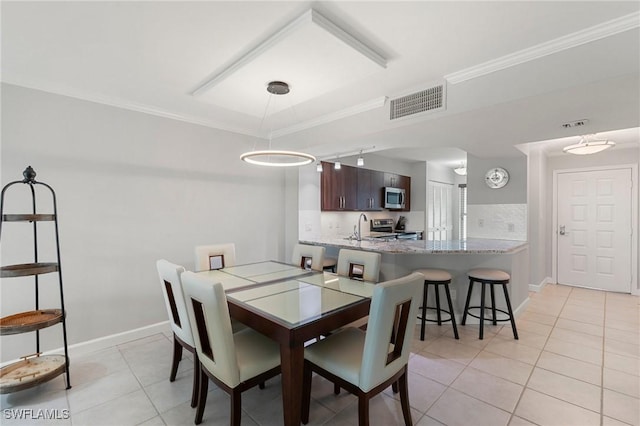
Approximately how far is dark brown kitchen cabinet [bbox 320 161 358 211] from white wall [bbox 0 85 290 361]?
140 centimetres

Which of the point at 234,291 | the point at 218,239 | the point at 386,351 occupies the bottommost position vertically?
the point at 386,351

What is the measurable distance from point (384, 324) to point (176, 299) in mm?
1426

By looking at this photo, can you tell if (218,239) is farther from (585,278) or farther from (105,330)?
(585,278)

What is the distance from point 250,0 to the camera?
158cm

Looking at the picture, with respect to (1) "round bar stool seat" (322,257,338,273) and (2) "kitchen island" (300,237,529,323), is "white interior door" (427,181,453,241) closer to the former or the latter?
(2) "kitchen island" (300,237,529,323)

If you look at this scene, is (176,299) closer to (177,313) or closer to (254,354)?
(177,313)

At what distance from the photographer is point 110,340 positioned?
301cm

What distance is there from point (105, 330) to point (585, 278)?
276 inches

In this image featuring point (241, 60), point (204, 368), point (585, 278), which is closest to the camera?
point (204, 368)

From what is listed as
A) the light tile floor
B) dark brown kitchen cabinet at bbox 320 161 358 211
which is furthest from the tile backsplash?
dark brown kitchen cabinet at bbox 320 161 358 211

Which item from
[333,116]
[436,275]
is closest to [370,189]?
[333,116]

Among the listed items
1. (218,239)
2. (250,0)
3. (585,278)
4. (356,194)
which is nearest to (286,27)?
(250,0)

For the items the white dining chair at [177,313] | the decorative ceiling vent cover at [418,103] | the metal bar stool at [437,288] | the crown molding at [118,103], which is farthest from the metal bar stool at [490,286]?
the crown molding at [118,103]

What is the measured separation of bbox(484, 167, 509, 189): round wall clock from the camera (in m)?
4.43
